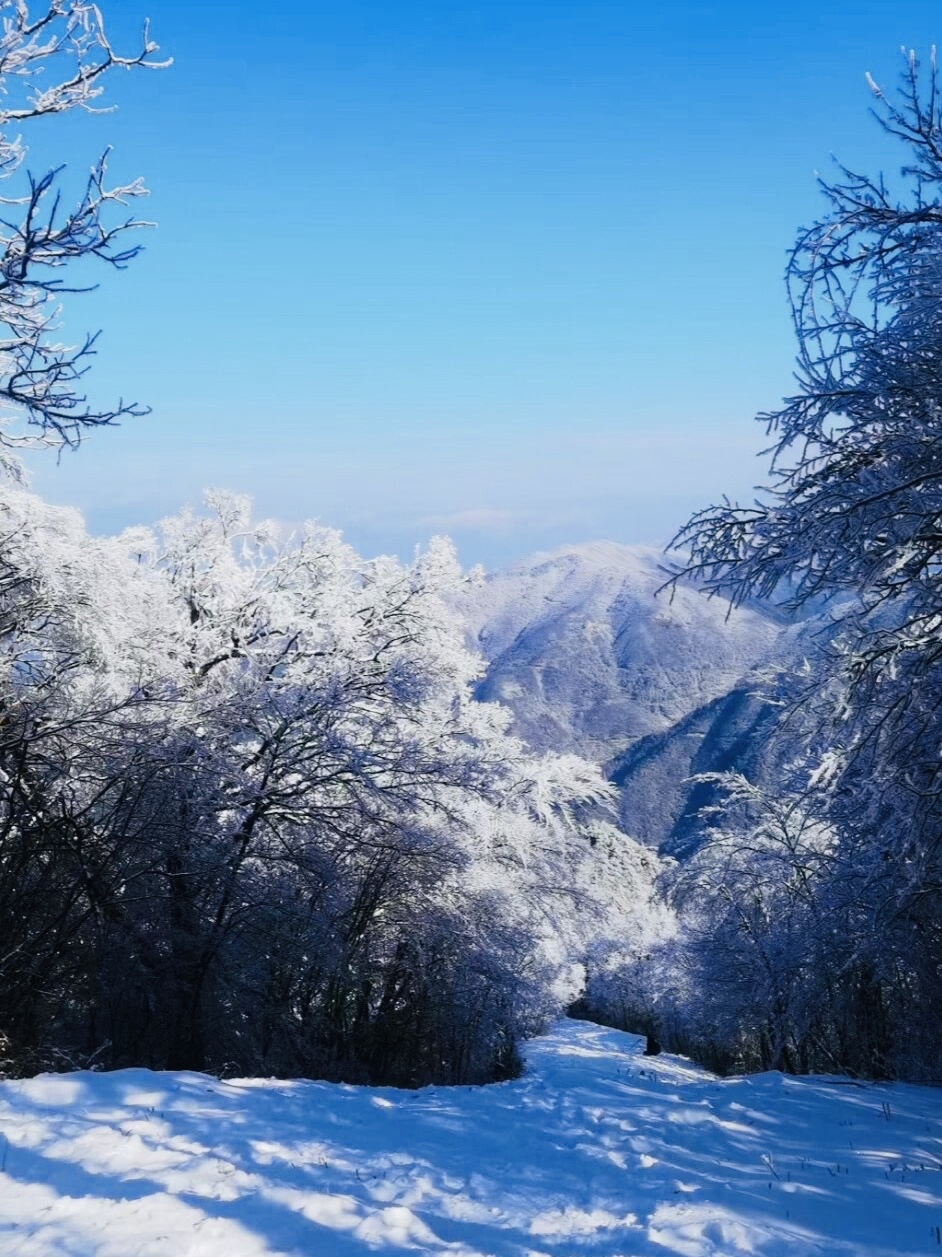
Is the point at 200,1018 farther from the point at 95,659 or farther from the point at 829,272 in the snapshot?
the point at 829,272

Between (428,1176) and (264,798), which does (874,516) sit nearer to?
(428,1176)

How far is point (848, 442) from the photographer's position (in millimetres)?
6121

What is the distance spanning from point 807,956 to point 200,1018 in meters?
10.3

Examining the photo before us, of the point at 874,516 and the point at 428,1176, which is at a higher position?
the point at 874,516

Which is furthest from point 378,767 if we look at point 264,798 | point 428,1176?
point 428,1176

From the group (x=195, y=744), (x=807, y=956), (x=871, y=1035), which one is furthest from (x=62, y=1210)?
(x=871, y=1035)

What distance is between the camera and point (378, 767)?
12.8 metres

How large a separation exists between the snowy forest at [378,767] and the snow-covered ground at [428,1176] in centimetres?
194

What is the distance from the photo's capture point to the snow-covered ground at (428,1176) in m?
3.96

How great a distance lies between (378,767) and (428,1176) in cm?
792

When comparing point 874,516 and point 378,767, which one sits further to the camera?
point 378,767

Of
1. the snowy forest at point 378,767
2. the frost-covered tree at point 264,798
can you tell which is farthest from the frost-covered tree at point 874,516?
the frost-covered tree at point 264,798

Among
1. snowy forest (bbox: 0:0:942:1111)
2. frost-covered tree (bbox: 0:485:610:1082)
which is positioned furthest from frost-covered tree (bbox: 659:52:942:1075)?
frost-covered tree (bbox: 0:485:610:1082)

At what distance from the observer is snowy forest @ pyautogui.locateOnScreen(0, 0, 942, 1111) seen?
19.1 ft
